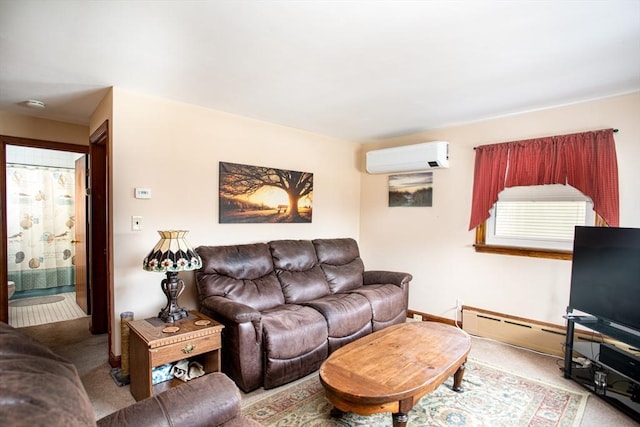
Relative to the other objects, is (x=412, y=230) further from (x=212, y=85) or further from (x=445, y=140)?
(x=212, y=85)

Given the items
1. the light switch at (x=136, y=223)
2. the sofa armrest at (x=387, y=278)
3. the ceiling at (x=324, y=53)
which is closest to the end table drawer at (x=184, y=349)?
the light switch at (x=136, y=223)

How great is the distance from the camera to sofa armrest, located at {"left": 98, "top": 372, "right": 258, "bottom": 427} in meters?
1.21

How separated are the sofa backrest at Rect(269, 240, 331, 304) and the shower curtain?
4584 mm

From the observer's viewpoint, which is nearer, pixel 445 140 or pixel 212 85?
pixel 212 85

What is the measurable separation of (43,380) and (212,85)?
93.9 inches

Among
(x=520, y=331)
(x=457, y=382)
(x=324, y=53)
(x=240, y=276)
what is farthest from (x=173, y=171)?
(x=520, y=331)

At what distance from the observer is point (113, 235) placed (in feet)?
8.82

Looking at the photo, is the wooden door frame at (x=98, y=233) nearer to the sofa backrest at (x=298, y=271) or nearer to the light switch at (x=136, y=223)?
the light switch at (x=136, y=223)

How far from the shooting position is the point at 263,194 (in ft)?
12.1

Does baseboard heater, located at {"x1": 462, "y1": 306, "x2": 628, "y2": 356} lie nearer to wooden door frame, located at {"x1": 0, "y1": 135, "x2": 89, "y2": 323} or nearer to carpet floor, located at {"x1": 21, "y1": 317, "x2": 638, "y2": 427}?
carpet floor, located at {"x1": 21, "y1": 317, "x2": 638, "y2": 427}

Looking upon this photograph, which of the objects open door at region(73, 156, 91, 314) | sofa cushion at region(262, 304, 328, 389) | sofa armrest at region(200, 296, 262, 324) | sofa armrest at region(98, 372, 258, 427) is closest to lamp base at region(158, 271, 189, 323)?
sofa armrest at region(200, 296, 262, 324)

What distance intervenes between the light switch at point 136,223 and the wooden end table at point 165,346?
82 cm

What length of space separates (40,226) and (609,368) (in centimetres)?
755

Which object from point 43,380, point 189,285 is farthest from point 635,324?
point 189,285
